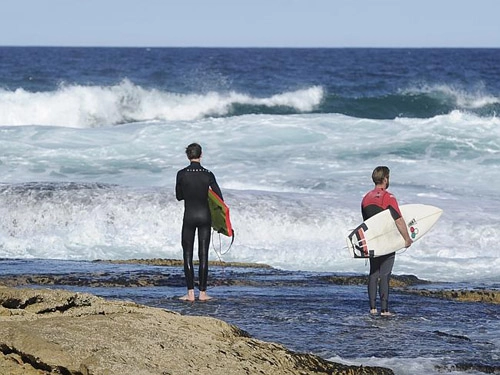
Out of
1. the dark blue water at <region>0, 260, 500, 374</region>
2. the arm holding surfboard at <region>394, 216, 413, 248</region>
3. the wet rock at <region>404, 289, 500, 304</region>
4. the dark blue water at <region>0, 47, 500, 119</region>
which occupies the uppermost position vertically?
the dark blue water at <region>0, 47, 500, 119</region>

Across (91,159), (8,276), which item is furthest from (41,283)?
(91,159)

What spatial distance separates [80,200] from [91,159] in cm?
725

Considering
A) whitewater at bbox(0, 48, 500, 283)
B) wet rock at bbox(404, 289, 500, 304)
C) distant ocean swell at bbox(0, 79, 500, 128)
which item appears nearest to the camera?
wet rock at bbox(404, 289, 500, 304)

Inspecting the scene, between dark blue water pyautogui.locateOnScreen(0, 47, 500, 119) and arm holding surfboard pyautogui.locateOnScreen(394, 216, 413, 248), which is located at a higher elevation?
dark blue water pyautogui.locateOnScreen(0, 47, 500, 119)

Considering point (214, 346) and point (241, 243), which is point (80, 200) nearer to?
point (241, 243)

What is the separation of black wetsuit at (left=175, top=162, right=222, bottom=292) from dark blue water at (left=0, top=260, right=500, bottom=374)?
304 millimetres

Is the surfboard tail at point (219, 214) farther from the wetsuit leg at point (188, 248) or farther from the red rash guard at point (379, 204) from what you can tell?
the red rash guard at point (379, 204)

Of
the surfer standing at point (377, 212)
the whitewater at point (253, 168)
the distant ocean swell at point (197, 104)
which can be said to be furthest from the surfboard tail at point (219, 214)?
the distant ocean swell at point (197, 104)

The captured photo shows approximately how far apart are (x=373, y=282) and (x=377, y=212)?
621 mm

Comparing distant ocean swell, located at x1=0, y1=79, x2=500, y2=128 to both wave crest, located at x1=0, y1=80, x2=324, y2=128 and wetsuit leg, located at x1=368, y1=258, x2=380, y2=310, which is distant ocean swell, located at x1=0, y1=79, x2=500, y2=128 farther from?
wetsuit leg, located at x1=368, y1=258, x2=380, y2=310

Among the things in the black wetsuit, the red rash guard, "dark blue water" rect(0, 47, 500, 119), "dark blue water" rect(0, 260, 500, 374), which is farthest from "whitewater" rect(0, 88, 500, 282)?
"dark blue water" rect(0, 47, 500, 119)

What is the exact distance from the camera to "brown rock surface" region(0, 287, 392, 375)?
516 centimetres

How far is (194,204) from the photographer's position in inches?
371

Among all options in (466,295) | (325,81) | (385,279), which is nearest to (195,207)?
(385,279)
